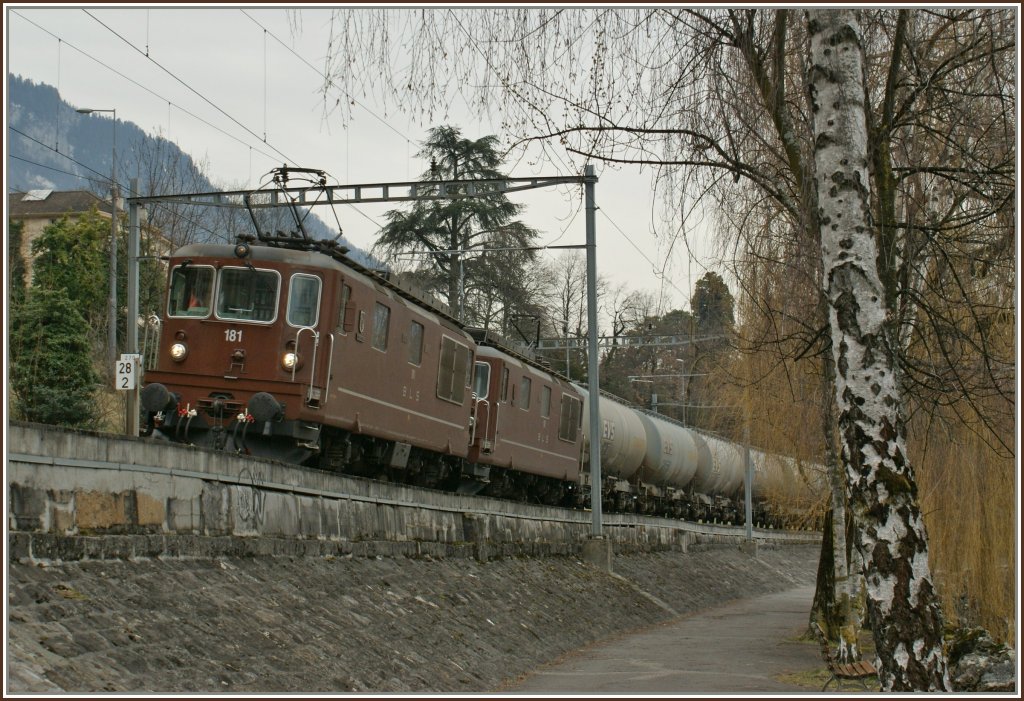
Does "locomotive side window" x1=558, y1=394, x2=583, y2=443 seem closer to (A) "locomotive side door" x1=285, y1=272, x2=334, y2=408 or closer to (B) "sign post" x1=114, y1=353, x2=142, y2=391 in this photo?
(B) "sign post" x1=114, y1=353, x2=142, y2=391

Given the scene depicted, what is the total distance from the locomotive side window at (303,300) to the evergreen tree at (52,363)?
18.9 meters

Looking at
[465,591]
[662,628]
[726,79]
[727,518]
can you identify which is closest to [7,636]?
[726,79]

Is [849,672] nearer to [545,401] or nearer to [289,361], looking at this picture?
[289,361]

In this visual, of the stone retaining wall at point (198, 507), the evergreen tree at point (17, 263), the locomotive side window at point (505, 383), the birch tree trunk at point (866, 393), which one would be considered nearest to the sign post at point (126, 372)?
the stone retaining wall at point (198, 507)

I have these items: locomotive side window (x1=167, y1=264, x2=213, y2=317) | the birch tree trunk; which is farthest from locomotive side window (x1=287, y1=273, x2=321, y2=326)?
the birch tree trunk

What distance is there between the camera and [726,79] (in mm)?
12617

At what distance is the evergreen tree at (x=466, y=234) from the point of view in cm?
3453

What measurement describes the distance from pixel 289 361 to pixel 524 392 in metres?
11.1

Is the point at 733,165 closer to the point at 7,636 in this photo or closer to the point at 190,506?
the point at 190,506

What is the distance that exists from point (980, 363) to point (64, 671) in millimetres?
10252

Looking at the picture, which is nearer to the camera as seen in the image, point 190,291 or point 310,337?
point 310,337

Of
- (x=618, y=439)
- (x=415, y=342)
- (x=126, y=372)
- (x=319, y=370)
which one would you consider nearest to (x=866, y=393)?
(x=319, y=370)

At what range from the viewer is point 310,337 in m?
16.5

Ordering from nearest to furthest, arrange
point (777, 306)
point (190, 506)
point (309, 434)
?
point (190, 506) → point (309, 434) → point (777, 306)
